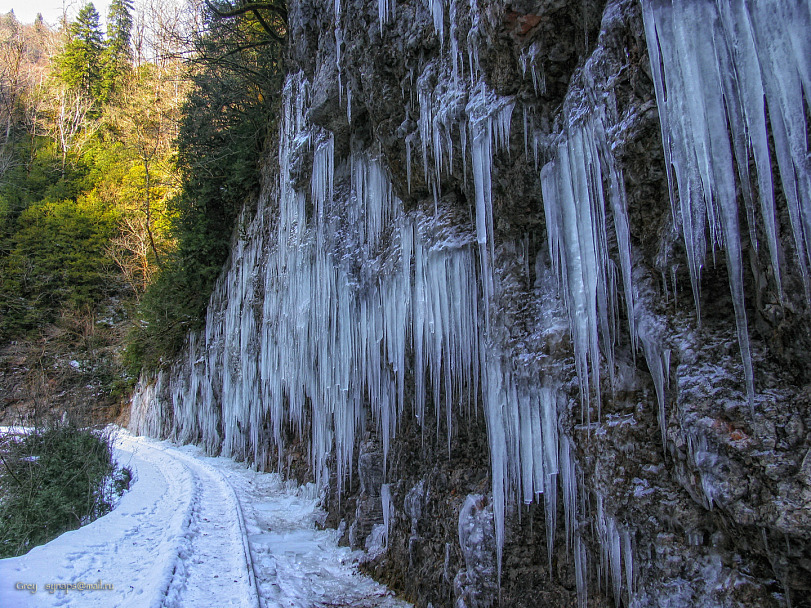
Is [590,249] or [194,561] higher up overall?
[590,249]

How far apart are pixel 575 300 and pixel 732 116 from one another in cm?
125

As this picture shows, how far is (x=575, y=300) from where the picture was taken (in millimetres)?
2967

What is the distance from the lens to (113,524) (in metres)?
5.44

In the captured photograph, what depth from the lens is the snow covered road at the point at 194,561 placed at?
3713 millimetres

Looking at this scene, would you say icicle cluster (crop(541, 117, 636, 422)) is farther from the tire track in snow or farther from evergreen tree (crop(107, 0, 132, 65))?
evergreen tree (crop(107, 0, 132, 65))

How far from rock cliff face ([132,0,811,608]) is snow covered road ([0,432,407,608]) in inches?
22.6

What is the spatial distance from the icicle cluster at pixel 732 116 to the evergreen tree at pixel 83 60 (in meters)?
32.5

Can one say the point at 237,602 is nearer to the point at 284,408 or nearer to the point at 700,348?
the point at 700,348

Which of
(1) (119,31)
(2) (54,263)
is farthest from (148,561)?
(1) (119,31)

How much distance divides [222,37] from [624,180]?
1259 centimetres

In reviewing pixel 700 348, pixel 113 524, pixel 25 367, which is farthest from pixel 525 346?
pixel 25 367

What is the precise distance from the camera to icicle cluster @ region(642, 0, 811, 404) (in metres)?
1.81

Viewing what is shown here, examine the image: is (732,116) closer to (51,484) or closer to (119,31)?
(51,484)

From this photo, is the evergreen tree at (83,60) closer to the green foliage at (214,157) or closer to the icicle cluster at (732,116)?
the green foliage at (214,157)
